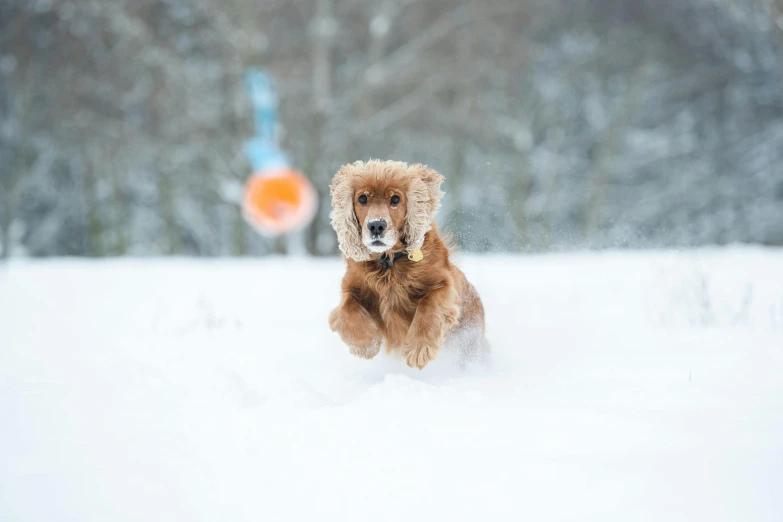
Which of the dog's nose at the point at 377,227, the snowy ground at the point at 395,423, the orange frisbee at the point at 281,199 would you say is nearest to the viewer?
the snowy ground at the point at 395,423

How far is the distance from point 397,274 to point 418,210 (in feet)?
1.18

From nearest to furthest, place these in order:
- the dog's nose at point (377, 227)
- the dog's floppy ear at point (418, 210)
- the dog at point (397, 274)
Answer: the dog's nose at point (377, 227), the dog at point (397, 274), the dog's floppy ear at point (418, 210)

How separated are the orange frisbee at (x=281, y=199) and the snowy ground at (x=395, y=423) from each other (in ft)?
20.8

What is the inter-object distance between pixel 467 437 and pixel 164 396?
1301mm

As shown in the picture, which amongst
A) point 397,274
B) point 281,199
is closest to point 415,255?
point 397,274

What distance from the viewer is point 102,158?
1406 cm

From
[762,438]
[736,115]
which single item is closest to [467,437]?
[762,438]

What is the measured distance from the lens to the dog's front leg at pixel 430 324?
298cm

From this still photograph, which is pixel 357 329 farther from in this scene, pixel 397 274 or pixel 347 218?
pixel 347 218

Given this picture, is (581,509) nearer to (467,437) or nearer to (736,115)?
(467,437)

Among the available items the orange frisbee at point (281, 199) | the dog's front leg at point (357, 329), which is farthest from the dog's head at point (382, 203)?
the orange frisbee at point (281, 199)

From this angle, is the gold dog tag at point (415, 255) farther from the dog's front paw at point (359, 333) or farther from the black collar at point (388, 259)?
the dog's front paw at point (359, 333)

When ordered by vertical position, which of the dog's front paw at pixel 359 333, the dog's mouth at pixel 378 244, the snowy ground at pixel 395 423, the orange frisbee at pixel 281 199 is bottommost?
the snowy ground at pixel 395 423

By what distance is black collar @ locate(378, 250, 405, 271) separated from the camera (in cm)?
320
